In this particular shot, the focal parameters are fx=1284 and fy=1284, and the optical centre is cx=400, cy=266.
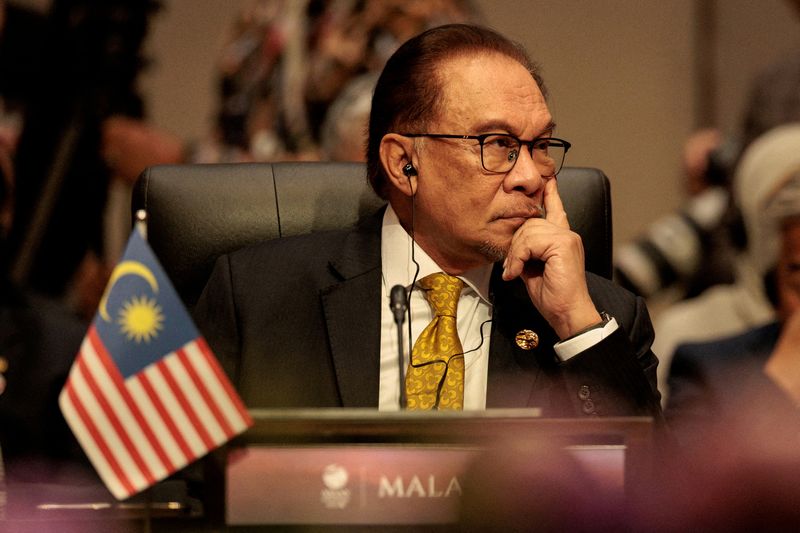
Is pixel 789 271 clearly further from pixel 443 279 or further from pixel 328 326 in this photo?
pixel 328 326

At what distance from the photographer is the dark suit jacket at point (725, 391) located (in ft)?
7.13

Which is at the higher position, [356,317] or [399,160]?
[399,160]

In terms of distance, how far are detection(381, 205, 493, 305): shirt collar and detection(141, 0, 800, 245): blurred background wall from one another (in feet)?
8.91

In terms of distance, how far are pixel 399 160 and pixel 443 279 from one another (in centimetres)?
21

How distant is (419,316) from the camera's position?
195 centimetres

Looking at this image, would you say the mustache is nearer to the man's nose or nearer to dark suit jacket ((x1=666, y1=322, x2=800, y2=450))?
the man's nose

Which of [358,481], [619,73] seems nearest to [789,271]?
[358,481]

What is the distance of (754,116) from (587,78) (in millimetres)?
1317

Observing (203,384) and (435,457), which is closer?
(435,457)

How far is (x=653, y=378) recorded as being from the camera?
1897 millimetres

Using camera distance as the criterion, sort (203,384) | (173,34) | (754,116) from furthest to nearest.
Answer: (173,34)
(754,116)
(203,384)

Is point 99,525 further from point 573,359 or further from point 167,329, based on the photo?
point 573,359

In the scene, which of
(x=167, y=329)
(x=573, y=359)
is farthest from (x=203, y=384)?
(x=573, y=359)

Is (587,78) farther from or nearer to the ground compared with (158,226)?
farther from the ground
